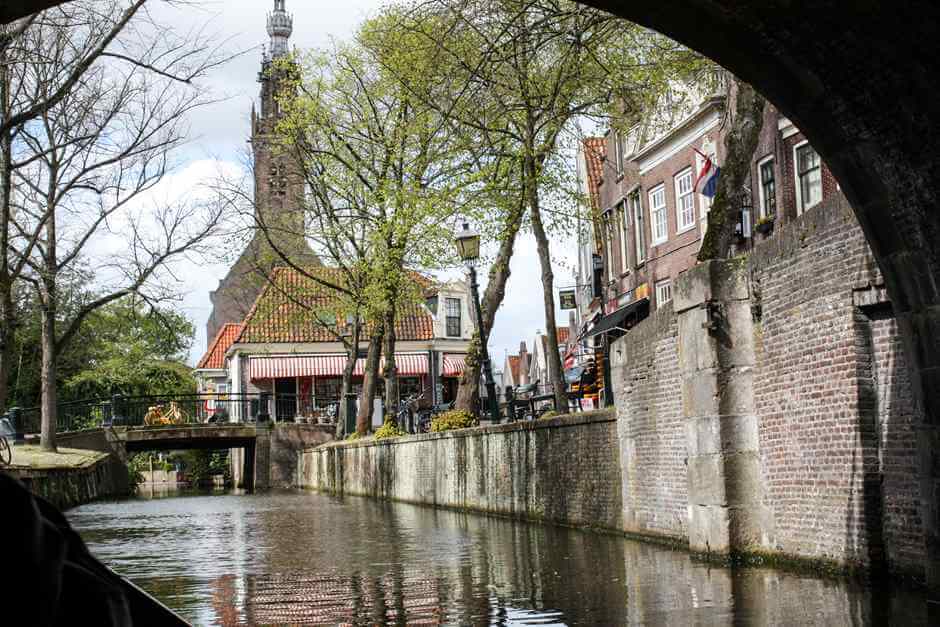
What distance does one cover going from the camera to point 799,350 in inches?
399

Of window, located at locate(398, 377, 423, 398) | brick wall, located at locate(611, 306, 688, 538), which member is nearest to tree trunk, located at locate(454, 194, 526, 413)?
brick wall, located at locate(611, 306, 688, 538)

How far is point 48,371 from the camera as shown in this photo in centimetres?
2852

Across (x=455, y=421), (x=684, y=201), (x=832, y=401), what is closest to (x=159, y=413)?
(x=684, y=201)

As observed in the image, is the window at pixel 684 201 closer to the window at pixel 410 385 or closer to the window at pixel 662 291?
→ the window at pixel 662 291

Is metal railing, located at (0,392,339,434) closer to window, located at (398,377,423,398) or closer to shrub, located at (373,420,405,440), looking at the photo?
window, located at (398,377,423,398)

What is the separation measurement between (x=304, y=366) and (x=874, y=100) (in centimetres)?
5170

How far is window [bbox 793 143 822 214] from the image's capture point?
25.0 m

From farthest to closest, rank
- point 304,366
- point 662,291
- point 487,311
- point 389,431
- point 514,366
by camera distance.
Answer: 1. point 514,366
2. point 304,366
3. point 662,291
4. point 389,431
5. point 487,311

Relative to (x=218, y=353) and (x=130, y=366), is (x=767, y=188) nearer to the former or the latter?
(x=130, y=366)

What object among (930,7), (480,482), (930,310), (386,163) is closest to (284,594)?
(930,310)

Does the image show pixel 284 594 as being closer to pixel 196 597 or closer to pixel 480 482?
pixel 196 597

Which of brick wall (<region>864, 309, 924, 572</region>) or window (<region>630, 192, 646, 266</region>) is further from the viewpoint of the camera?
window (<region>630, 192, 646, 266</region>)

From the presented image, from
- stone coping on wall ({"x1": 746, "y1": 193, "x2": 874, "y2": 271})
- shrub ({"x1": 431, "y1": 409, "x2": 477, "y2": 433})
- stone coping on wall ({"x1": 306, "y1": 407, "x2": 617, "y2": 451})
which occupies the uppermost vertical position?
stone coping on wall ({"x1": 746, "y1": 193, "x2": 874, "y2": 271})

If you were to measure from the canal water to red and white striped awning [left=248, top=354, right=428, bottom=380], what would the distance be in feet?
125
